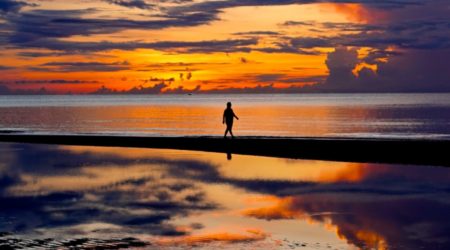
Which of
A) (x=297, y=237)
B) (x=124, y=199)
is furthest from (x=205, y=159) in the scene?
(x=297, y=237)

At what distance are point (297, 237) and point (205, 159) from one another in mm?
17347

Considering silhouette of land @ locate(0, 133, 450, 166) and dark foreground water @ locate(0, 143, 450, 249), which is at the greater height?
silhouette of land @ locate(0, 133, 450, 166)

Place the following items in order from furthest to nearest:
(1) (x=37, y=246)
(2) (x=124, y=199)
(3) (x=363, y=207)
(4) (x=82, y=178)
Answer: (4) (x=82, y=178) < (2) (x=124, y=199) < (3) (x=363, y=207) < (1) (x=37, y=246)

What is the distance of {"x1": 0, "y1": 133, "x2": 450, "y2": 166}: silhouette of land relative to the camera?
2902cm

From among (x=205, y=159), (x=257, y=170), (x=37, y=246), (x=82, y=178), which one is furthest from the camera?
(x=205, y=159)

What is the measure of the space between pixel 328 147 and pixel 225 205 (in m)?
16.3

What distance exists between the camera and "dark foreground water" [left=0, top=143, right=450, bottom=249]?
1341 cm

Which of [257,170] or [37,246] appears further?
[257,170]

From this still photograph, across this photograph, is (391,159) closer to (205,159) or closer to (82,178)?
(205,159)

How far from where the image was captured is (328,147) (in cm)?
3291

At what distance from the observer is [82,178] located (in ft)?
78.9

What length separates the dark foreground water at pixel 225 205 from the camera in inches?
528

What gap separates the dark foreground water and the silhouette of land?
194 centimetres

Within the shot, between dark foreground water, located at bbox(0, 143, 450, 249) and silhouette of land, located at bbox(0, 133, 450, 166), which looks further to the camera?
silhouette of land, located at bbox(0, 133, 450, 166)
